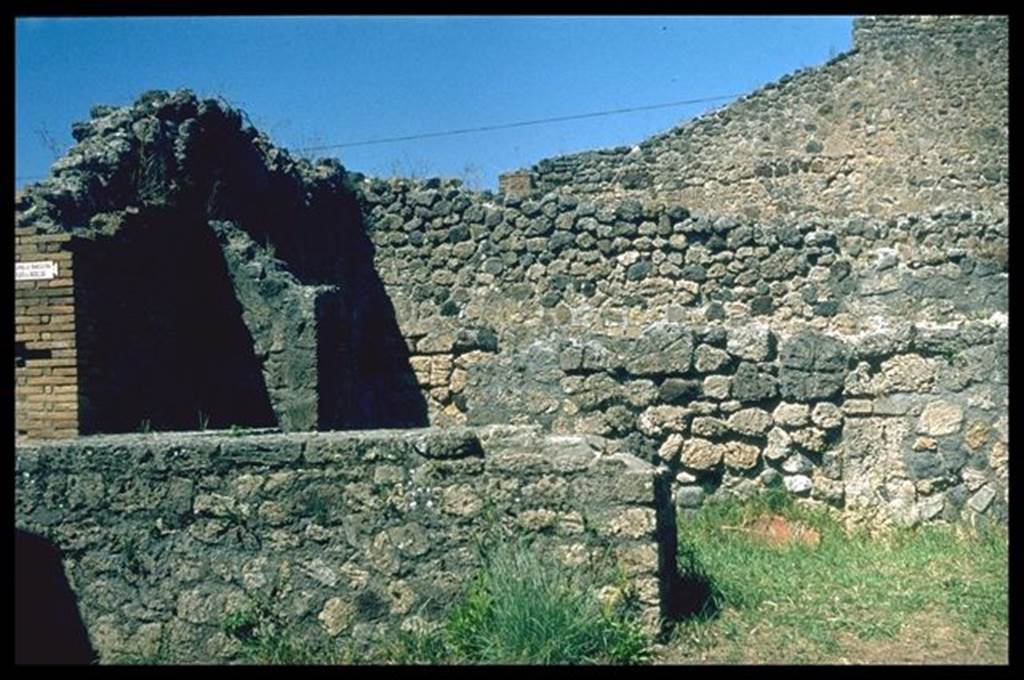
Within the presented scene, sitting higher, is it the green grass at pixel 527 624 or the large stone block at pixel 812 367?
the large stone block at pixel 812 367

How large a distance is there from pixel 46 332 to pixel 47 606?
2212 mm

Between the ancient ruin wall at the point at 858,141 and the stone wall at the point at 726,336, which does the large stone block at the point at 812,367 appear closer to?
the stone wall at the point at 726,336

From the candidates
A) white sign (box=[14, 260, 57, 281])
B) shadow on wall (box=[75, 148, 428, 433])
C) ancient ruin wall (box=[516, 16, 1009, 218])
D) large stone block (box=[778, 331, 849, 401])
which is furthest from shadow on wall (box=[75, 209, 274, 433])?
ancient ruin wall (box=[516, 16, 1009, 218])

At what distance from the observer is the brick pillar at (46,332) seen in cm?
703

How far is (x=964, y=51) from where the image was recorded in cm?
1892

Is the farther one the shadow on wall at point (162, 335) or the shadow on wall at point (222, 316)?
the shadow on wall at point (222, 316)

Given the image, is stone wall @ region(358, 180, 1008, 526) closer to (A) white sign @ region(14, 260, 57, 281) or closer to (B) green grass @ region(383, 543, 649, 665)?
(B) green grass @ region(383, 543, 649, 665)

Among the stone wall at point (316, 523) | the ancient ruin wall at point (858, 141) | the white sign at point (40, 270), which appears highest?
the ancient ruin wall at point (858, 141)

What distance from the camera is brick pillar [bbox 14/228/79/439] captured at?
7.03m

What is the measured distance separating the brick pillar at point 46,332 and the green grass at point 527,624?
10.3ft

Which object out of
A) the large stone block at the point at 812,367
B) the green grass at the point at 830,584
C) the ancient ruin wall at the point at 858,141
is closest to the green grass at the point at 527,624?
the green grass at the point at 830,584

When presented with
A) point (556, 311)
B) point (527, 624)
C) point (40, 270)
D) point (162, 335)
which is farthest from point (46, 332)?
point (556, 311)

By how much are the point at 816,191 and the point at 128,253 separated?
1308cm

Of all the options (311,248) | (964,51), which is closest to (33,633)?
(311,248)
